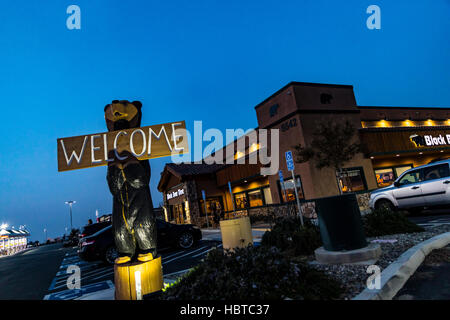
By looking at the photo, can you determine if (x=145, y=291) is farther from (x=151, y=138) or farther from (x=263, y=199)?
(x=263, y=199)

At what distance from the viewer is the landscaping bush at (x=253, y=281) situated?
267 centimetres

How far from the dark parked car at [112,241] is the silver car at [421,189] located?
7.87 metres

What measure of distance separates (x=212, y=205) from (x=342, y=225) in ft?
67.0

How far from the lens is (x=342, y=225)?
14.6 feet

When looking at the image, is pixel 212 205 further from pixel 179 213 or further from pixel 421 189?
pixel 421 189

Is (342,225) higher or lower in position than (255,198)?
lower

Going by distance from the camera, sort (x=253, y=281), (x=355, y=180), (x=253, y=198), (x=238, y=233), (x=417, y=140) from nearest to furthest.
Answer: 1. (x=253, y=281)
2. (x=238, y=233)
3. (x=355, y=180)
4. (x=417, y=140)
5. (x=253, y=198)

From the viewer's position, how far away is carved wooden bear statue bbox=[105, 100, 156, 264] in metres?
3.73

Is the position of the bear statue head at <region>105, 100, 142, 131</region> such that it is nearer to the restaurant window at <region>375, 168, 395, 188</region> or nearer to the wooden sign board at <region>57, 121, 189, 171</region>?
the wooden sign board at <region>57, 121, 189, 171</region>

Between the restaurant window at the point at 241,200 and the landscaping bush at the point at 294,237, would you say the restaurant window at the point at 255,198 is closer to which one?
the restaurant window at the point at 241,200

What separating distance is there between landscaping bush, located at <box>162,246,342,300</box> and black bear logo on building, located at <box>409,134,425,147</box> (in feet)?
63.0

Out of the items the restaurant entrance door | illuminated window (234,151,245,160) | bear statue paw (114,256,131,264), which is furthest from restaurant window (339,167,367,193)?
Result: the restaurant entrance door

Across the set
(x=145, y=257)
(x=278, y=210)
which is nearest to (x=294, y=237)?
(x=145, y=257)
